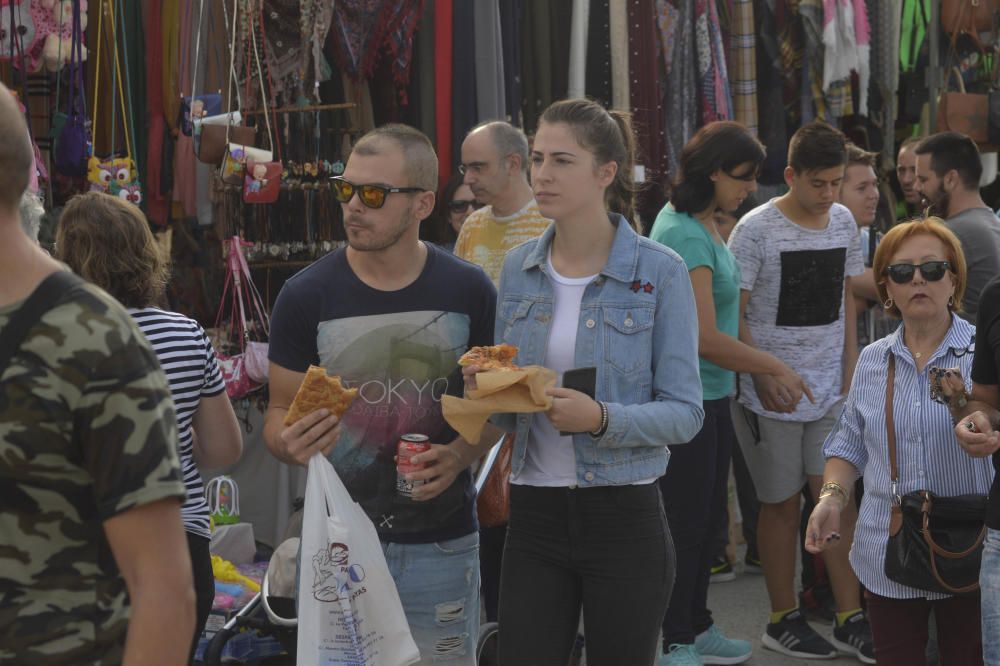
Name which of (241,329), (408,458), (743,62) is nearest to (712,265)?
(408,458)

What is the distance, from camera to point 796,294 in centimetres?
584

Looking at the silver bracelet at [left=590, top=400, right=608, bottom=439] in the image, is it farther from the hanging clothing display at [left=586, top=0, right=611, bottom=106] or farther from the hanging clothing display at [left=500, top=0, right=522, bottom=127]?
the hanging clothing display at [left=586, top=0, right=611, bottom=106]

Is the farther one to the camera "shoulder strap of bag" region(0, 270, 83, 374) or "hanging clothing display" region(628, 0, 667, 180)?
"hanging clothing display" region(628, 0, 667, 180)

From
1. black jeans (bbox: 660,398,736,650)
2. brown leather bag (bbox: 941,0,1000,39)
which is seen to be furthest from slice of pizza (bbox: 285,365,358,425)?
brown leather bag (bbox: 941,0,1000,39)

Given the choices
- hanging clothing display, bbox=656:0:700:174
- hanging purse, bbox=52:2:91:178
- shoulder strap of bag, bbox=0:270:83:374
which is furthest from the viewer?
hanging clothing display, bbox=656:0:700:174

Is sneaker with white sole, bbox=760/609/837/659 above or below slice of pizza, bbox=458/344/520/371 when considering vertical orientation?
below

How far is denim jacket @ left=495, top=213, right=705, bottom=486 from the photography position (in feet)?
11.0

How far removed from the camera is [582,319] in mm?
3451

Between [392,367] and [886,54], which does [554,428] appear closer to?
[392,367]

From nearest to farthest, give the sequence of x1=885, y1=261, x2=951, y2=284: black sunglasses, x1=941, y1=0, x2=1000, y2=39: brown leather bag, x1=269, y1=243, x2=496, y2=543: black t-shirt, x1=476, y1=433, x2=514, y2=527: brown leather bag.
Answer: x1=269, y1=243, x2=496, y2=543: black t-shirt < x1=885, y1=261, x2=951, y2=284: black sunglasses < x1=476, y1=433, x2=514, y2=527: brown leather bag < x1=941, y1=0, x2=1000, y2=39: brown leather bag

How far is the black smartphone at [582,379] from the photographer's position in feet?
11.0

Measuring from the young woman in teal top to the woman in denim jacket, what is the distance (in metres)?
1.67

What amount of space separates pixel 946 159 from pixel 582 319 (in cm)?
375

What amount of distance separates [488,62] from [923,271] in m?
3.77
